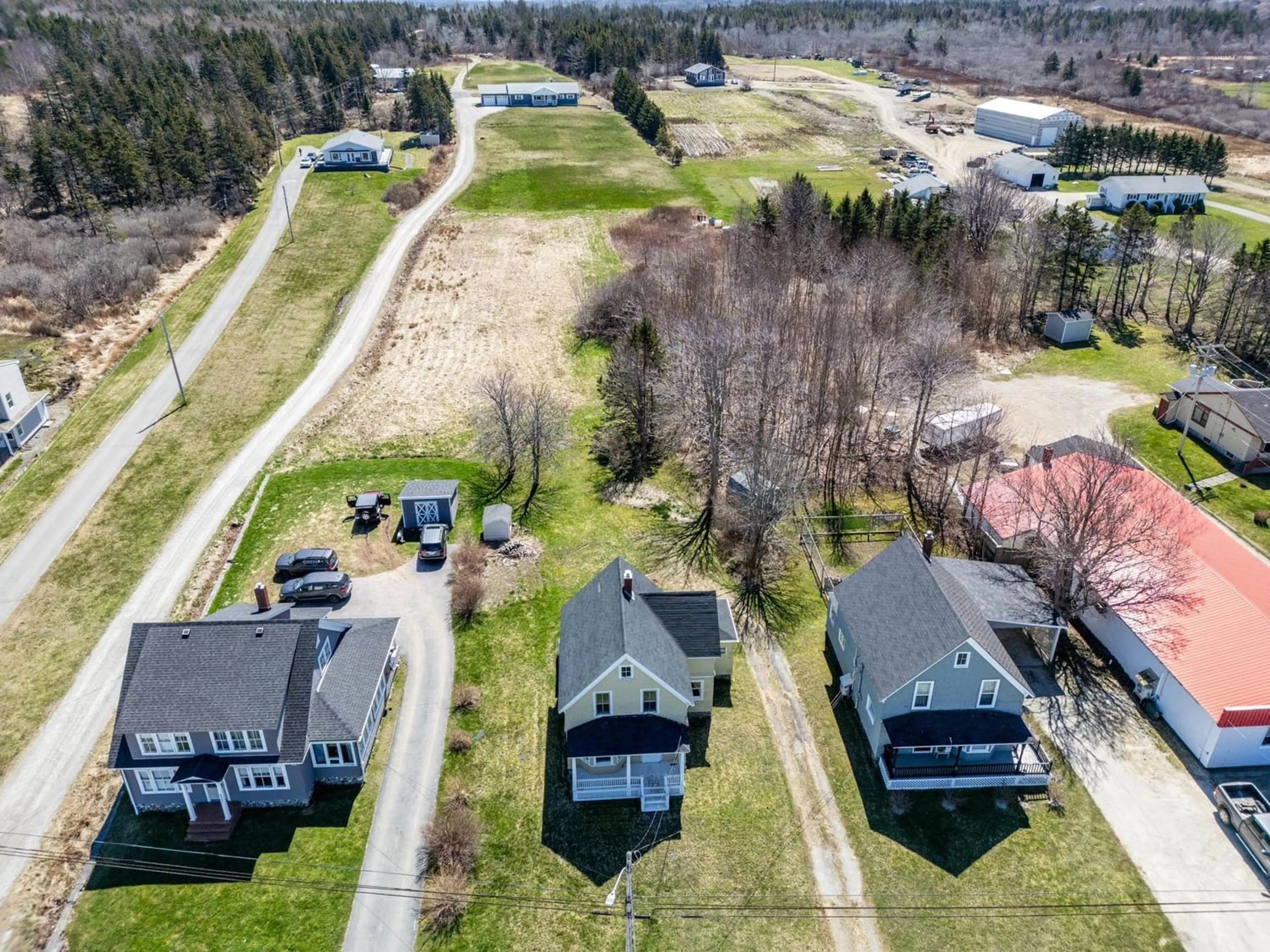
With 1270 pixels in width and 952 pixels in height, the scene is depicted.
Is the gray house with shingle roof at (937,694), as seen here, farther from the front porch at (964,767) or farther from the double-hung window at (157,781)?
the double-hung window at (157,781)

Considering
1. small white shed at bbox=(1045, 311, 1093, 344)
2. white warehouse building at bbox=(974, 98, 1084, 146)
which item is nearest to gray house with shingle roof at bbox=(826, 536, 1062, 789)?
small white shed at bbox=(1045, 311, 1093, 344)

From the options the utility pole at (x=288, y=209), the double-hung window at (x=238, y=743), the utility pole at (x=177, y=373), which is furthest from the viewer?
the utility pole at (x=288, y=209)

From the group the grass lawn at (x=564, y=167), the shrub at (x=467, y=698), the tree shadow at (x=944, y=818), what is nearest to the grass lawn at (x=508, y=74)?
the grass lawn at (x=564, y=167)

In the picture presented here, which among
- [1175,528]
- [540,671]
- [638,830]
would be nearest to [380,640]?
[540,671]

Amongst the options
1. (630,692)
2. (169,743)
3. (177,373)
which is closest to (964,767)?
(630,692)

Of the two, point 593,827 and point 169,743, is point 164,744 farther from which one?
point 593,827

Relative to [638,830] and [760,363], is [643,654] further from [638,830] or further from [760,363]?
[760,363]

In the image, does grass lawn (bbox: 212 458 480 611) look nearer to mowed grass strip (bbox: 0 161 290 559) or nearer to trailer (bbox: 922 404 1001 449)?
mowed grass strip (bbox: 0 161 290 559)
